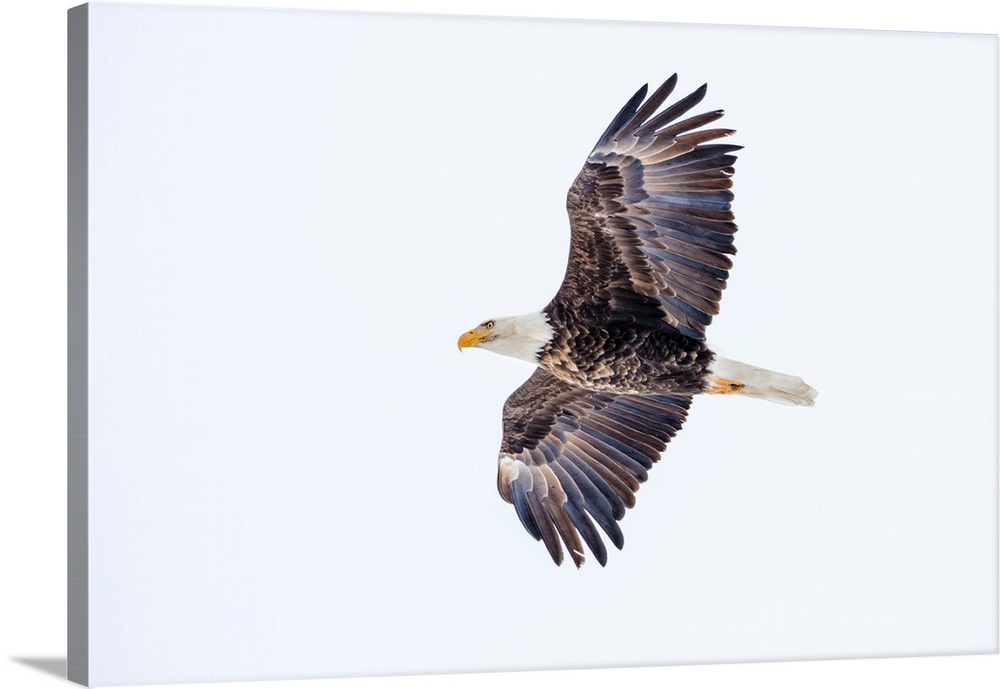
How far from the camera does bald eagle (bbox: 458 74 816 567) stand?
6.52m

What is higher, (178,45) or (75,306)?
(178,45)

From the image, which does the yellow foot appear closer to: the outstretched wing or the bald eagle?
the bald eagle

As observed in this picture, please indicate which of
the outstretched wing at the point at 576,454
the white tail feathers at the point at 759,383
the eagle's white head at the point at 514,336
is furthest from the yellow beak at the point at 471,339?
the white tail feathers at the point at 759,383

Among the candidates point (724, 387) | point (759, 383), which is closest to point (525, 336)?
point (724, 387)

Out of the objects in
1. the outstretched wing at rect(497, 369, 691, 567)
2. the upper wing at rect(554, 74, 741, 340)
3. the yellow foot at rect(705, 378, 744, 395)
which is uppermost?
the upper wing at rect(554, 74, 741, 340)

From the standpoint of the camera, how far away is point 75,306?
6.14 metres

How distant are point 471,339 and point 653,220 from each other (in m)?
0.84

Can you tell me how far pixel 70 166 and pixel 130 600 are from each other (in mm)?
1580

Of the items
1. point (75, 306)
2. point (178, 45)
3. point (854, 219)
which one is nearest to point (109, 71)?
point (178, 45)

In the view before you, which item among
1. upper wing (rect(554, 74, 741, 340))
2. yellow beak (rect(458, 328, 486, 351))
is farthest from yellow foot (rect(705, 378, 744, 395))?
yellow beak (rect(458, 328, 486, 351))

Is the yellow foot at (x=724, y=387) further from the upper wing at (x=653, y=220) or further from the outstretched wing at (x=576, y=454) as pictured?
the upper wing at (x=653, y=220)

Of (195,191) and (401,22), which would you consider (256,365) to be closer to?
(195,191)

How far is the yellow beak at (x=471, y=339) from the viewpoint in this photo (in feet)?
21.1

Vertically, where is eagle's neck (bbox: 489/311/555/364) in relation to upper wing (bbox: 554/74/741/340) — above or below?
below
